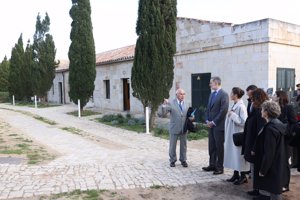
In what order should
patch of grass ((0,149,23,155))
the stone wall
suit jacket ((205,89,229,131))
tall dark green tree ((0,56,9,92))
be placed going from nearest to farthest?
suit jacket ((205,89,229,131)) < patch of grass ((0,149,23,155)) < the stone wall < tall dark green tree ((0,56,9,92))

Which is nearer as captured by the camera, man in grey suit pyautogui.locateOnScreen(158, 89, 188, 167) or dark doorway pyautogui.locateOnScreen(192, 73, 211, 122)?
man in grey suit pyautogui.locateOnScreen(158, 89, 188, 167)

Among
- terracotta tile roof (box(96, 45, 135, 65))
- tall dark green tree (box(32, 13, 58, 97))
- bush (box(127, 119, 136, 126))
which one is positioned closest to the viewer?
bush (box(127, 119, 136, 126))

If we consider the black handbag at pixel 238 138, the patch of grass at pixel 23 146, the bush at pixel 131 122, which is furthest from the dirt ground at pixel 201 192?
the bush at pixel 131 122

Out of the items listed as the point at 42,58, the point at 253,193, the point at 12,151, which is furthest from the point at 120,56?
the point at 253,193

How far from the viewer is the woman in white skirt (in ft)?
17.6

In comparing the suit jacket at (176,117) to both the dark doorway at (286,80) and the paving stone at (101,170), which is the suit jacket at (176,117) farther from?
the dark doorway at (286,80)

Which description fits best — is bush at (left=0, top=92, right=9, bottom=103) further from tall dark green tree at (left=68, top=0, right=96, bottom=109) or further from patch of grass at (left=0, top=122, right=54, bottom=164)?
patch of grass at (left=0, top=122, right=54, bottom=164)

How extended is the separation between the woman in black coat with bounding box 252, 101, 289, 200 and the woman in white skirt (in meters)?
0.98

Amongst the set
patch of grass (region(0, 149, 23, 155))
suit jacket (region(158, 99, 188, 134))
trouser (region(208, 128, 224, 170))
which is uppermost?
suit jacket (region(158, 99, 188, 134))

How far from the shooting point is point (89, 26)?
19.5 metres

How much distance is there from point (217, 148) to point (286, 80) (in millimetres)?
6600

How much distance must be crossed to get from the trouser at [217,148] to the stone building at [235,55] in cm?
547

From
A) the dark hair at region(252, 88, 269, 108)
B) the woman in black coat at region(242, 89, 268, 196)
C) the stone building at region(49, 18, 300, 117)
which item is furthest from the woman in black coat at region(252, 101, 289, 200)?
the stone building at region(49, 18, 300, 117)

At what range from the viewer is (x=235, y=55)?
458 inches
